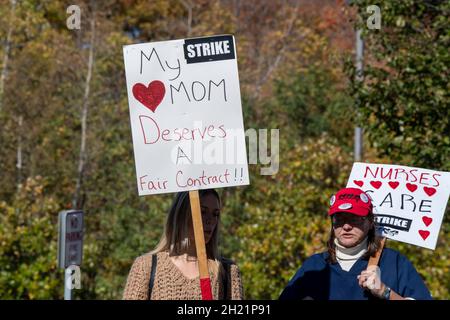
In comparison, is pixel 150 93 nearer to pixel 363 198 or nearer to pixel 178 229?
pixel 178 229

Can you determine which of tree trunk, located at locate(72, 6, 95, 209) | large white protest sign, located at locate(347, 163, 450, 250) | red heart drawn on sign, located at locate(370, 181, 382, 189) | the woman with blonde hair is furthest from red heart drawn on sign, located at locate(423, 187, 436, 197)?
tree trunk, located at locate(72, 6, 95, 209)

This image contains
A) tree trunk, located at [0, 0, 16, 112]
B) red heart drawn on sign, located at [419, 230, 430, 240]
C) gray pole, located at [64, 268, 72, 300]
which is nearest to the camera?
red heart drawn on sign, located at [419, 230, 430, 240]

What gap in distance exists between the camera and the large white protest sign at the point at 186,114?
4.45m

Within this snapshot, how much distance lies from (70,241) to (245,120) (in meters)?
9.73

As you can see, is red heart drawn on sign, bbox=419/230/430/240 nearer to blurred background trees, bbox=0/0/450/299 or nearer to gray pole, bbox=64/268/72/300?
blurred background trees, bbox=0/0/450/299

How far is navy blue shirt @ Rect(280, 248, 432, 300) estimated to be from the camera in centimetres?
414

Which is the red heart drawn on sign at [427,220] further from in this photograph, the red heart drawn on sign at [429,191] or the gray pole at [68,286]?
the gray pole at [68,286]

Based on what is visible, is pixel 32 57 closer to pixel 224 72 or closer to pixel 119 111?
pixel 119 111

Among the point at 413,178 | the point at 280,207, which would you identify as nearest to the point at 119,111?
the point at 280,207

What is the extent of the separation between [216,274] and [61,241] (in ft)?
24.0

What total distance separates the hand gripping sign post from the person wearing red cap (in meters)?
0.51

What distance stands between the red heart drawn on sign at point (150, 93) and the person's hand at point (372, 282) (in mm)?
1254

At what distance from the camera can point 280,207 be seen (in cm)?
1550

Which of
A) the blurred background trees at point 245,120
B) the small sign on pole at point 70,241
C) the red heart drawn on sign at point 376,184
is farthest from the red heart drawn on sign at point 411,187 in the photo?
the small sign on pole at point 70,241
